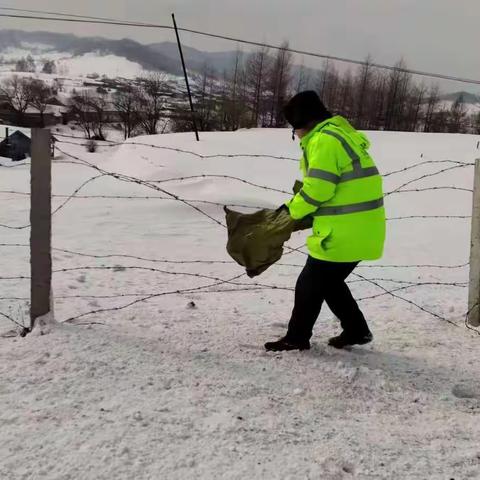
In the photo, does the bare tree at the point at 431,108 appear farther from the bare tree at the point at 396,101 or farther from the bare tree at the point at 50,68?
the bare tree at the point at 50,68

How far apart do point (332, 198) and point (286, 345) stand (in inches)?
41.9

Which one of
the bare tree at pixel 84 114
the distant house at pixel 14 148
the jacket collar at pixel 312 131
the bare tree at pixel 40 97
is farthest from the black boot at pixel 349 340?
the bare tree at pixel 40 97

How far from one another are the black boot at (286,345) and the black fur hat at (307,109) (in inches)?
55.7

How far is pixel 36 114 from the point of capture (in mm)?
83688

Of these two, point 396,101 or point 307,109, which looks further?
point 396,101

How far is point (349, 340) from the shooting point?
349 centimetres

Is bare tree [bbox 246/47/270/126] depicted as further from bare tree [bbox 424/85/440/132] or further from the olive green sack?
the olive green sack

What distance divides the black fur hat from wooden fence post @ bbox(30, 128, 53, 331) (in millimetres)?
1556

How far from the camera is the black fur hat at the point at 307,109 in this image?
119 inches

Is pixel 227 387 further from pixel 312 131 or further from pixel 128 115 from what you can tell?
pixel 128 115

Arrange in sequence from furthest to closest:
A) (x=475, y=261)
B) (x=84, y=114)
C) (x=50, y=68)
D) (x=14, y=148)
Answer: (x=50, y=68), (x=84, y=114), (x=14, y=148), (x=475, y=261)

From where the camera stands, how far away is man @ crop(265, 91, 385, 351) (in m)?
2.88

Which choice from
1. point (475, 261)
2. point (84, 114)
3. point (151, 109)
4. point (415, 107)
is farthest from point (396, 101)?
point (475, 261)

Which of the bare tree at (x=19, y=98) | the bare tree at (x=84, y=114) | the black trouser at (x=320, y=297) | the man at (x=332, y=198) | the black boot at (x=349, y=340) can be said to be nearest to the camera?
the man at (x=332, y=198)
